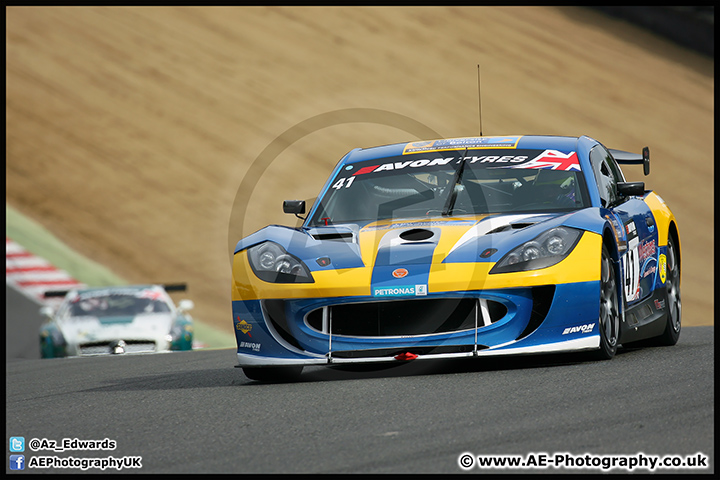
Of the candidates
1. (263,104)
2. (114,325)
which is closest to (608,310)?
(114,325)

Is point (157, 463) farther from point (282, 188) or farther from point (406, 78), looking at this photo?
point (406, 78)

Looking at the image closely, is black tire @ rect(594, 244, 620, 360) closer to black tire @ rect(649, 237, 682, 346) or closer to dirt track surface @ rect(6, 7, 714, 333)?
black tire @ rect(649, 237, 682, 346)

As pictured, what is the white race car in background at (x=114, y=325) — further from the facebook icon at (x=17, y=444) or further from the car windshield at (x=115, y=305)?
the facebook icon at (x=17, y=444)

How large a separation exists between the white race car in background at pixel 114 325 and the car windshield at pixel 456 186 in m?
5.32

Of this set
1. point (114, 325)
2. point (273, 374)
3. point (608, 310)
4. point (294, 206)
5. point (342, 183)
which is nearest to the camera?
point (608, 310)

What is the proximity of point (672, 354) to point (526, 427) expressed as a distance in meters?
2.59

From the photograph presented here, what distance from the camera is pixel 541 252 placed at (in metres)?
5.52

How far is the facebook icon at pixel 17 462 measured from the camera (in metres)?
3.74

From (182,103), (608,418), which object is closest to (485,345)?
(608,418)

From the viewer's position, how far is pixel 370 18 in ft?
129

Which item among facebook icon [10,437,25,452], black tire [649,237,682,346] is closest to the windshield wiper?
black tire [649,237,682,346]

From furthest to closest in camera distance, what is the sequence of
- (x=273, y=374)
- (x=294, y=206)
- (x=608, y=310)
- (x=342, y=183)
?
(x=342, y=183) < (x=294, y=206) < (x=273, y=374) < (x=608, y=310)

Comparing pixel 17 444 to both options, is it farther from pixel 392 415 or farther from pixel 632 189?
pixel 632 189

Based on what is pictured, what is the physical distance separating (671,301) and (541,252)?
229cm
